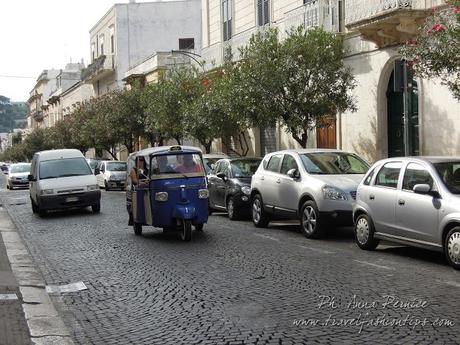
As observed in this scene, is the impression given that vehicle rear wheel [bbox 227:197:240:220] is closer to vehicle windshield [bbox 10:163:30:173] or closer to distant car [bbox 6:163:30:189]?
distant car [bbox 6:163:30:189]

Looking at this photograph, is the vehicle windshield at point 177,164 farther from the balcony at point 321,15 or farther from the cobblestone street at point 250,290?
the balcony at point 321,15

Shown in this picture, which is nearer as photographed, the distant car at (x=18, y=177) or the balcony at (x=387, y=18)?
the balcony at (x=387, y=18)

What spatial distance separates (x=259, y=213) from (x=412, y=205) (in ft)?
18.3

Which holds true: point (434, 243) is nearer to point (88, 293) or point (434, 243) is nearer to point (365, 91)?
point (88, 293)

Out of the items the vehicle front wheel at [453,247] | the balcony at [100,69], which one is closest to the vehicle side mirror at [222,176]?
the vehicle front wheel at [453,247]

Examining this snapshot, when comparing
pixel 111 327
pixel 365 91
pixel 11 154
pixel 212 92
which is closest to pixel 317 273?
pixel 111 327

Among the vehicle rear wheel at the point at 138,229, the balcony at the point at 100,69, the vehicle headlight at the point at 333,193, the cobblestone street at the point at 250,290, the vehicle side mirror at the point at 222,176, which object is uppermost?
the balcony at the point at 100,69

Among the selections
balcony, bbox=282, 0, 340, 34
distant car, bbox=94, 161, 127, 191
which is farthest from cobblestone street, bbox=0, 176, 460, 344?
distant car, bbox=94, 161, 127, 191

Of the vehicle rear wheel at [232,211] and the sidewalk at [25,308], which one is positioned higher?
the vehicle rear wheel at [232,211]

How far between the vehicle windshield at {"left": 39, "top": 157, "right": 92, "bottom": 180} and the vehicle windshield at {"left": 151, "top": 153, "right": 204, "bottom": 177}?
767 centimetres

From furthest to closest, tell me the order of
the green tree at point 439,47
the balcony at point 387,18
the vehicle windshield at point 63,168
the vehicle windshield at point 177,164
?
the vehicle windshield at point 63,168
the balcony at point 387,18
the vehicle windshield at point 177,164
the green tree at point 439,47

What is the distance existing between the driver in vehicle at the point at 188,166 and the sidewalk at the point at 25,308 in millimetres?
3201

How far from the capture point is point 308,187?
41.3 feet

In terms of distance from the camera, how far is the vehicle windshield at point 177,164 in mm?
12672
